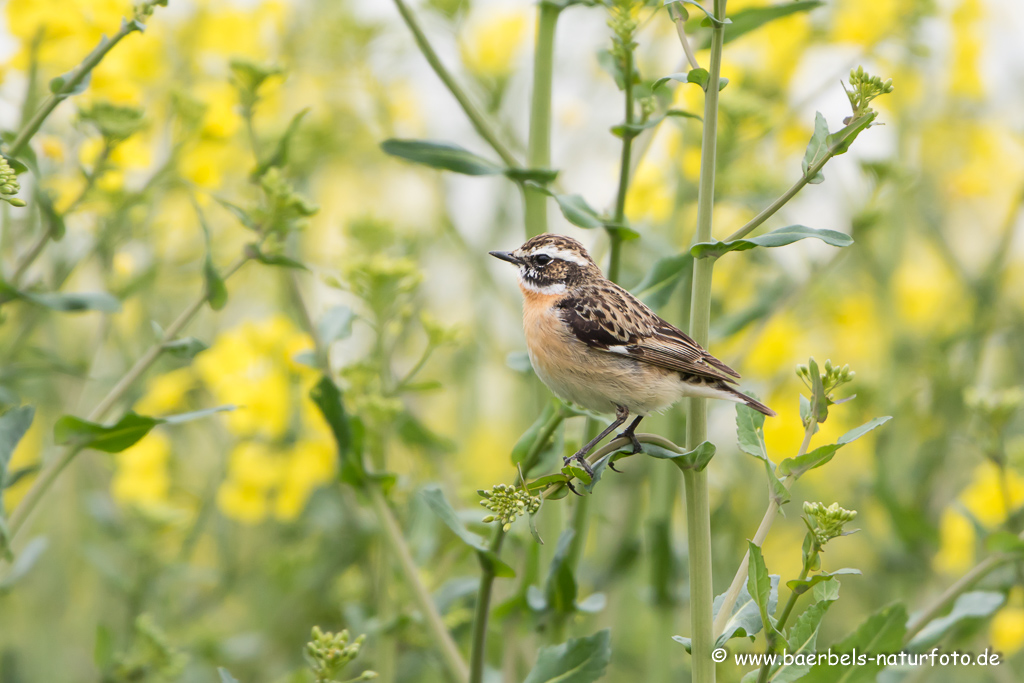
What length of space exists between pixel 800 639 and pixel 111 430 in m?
1.57

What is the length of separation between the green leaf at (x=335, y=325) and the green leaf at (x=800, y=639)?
1.38m

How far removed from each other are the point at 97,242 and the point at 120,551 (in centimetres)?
143

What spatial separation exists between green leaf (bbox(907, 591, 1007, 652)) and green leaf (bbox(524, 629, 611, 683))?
0.95m

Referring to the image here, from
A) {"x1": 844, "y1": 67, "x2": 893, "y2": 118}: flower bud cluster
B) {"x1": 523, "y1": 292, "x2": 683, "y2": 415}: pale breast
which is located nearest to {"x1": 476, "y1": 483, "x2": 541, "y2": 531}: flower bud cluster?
{"x1": 523, "y1": 292, "x2": 683, "y2": 415}: pale breast

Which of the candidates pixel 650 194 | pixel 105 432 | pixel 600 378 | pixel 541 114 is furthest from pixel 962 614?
pixel 650 194

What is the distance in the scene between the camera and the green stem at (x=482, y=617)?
6.61 feet

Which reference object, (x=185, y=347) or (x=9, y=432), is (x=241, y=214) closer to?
(x=185, y=347)

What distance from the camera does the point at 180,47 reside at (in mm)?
4543

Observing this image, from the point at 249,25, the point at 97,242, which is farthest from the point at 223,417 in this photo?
the point at 249,25

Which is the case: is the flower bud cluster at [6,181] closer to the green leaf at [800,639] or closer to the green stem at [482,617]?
the green stem at [482,617]

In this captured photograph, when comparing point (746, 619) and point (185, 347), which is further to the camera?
point (185, 347)

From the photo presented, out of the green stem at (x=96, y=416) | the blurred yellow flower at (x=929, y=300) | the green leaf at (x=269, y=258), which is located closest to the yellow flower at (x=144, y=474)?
the green stem at (x=96, y=416)

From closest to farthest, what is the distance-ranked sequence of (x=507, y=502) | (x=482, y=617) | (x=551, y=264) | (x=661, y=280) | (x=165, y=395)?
(x=507, y=502)
(x=482, y=617)
(x=661, y=280)
(x=551, y=264)
(x=165, y=395)

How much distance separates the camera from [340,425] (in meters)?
2.30
